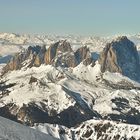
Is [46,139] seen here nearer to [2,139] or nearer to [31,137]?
[31,137]

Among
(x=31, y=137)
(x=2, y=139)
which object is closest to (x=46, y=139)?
(x=31, y=137)

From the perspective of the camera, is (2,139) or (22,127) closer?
(2,139)

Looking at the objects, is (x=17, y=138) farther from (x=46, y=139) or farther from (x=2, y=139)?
(x=46, y=139)

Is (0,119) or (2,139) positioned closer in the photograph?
(2,139)

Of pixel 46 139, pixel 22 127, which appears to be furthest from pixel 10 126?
pixel 46 139
